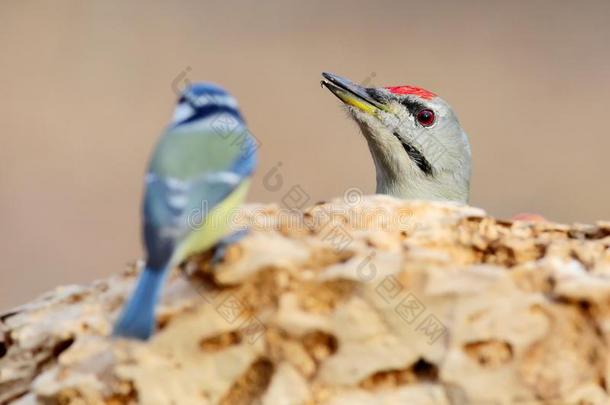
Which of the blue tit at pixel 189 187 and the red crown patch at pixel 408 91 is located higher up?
the red crown patch at pixel 408 91

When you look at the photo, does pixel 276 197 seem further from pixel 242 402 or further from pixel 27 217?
pixel 242 402

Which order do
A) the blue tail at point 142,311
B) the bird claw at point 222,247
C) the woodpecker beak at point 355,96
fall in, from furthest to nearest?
the woodpecker beak at point 355,96 → the bird claw at point 222,247 → the blue tail at point 142,311

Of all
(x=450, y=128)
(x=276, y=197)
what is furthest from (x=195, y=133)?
(x=276, y=197)

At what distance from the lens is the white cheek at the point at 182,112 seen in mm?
1657

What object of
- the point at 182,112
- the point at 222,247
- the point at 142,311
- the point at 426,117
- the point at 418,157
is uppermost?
the point at 426,117

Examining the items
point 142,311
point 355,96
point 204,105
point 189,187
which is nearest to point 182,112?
point 204,105

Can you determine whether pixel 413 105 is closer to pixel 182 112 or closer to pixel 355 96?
pixel 355 96

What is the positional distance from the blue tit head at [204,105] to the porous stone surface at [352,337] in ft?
0.68

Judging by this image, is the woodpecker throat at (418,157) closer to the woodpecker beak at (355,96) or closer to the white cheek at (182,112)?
the woodpecker beak at (355,96)

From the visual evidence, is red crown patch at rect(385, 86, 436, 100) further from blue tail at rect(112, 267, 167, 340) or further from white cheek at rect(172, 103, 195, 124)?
blue tail at rect(112, 267, 167, 340)

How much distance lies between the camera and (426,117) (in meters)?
3.04

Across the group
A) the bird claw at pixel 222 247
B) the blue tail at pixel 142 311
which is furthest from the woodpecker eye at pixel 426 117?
the blue tail at pixel 142 311

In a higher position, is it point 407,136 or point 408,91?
Answer: point 408,91

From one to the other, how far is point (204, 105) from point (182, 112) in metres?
0.04
